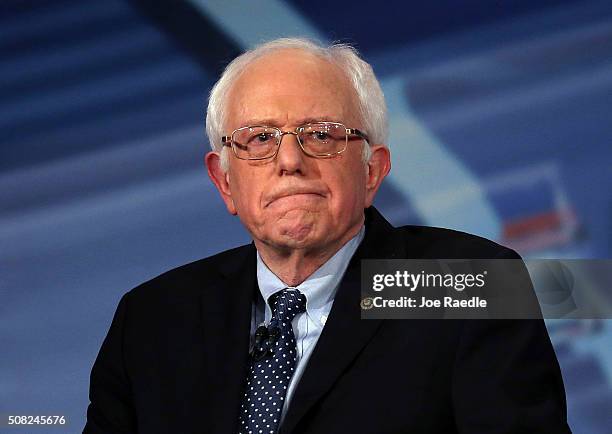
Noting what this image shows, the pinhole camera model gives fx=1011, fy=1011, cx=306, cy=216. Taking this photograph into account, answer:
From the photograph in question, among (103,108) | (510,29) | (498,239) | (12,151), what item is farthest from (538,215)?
(12,151)

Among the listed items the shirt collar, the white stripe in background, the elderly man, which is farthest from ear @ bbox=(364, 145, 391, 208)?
the white stripe in background

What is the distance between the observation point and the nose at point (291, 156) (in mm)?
1846

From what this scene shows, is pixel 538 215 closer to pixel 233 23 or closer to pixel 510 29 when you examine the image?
pixel 510 29

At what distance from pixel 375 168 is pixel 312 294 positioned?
294mm

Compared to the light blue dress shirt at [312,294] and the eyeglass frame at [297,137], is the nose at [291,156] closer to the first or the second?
the eyeglass frame at [297,137]

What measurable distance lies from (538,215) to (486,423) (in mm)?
1002

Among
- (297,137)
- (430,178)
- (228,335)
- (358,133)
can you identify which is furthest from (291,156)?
(430,178)

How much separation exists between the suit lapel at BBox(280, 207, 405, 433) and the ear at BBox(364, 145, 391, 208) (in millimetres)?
92

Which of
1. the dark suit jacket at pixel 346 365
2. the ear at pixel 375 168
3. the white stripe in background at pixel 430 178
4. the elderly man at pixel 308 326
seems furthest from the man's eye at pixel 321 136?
the white stripe in background at pixel 430 178

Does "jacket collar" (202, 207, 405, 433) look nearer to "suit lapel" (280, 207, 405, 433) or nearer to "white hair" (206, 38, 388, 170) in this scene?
"suit lapel" (280, 207, 405, 433)

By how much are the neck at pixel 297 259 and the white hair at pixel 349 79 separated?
18 cm

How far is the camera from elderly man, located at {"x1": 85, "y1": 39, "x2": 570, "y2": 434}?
177 centimetres

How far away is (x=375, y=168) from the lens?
2.05 meters

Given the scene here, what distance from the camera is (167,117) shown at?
280 centimetres
